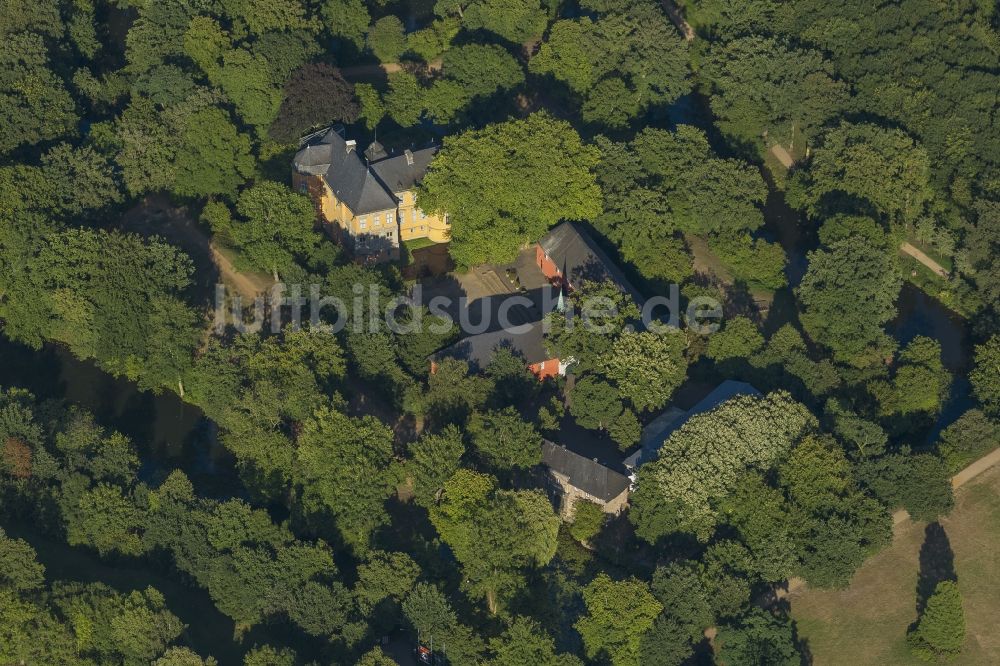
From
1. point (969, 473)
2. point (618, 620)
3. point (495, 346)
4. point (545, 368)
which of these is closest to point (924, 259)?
point (969, 473)

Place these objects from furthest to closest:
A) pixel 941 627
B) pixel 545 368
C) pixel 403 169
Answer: pixel 403 169
pixel 545 368
pixel 941 627

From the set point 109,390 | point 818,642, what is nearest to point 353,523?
point 109,390

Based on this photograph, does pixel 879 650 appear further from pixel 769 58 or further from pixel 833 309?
pixel 769 58

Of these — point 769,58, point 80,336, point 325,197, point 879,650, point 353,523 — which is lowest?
point 879,650

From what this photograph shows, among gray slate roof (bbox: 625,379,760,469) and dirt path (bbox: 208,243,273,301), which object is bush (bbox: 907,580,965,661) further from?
dirt path (bbox: 208,243,273,301)

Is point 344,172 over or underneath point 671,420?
over

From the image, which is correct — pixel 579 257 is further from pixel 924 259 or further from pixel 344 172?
pixel 924 259

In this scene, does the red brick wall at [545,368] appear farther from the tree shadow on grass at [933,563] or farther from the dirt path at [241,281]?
the tree shadow on grass at [933,563]
